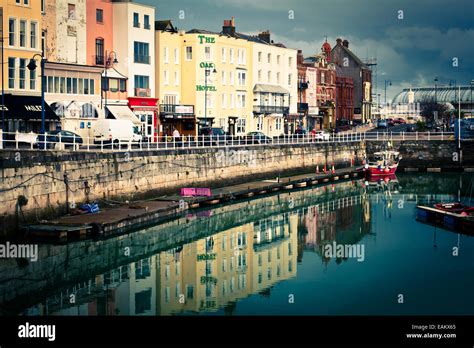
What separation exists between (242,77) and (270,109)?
7111 mm

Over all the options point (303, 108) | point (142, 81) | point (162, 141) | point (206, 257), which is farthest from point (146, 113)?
point (303, 108)

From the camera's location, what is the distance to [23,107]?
190 feet

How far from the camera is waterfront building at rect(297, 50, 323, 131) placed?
116 metres

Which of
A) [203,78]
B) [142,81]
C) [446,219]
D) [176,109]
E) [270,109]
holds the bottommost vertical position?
[446,219]

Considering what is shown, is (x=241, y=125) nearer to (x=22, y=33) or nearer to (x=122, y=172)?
(x=22, y=33)

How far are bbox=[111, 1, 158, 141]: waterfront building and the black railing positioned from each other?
1.40 metres

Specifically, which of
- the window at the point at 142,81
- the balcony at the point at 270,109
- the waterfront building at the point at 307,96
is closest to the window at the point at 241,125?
the balcony at the point at 270,109

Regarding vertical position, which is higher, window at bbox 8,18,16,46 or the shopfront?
window at bbox 8,18,16,46

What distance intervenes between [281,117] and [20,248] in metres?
69.1

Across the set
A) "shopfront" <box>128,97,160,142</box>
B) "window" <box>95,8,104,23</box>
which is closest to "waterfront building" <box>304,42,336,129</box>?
"shopfront" <box>128,97,160,142</box>

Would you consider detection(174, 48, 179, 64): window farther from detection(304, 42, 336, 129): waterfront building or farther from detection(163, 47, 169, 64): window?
detection(304, 42, 336, 129): waterfront building

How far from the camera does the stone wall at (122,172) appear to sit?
42.9 meters
